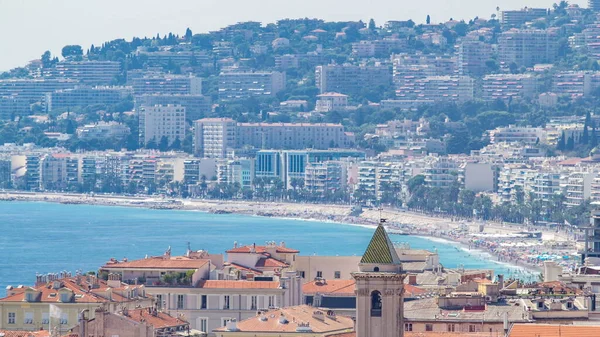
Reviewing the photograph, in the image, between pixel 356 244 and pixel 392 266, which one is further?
pixel 356 244

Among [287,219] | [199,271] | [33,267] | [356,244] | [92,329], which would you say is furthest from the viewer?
[287,219]

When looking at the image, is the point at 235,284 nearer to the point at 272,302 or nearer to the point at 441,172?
the point at 272,302

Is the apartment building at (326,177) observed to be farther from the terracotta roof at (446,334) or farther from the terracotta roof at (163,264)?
the terracotta roof at (446,334)

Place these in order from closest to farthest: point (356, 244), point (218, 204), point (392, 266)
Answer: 1. point (392, 266)
2. point (356, 244)
3. point (218, 204)

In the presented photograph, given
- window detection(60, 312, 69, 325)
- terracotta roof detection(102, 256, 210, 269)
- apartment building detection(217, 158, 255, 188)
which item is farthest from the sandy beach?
window detection(60, 312, 69, 325)

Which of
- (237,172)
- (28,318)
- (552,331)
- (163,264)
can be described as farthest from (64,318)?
(237,172)

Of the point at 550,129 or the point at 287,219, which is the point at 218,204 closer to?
the point at 287,219

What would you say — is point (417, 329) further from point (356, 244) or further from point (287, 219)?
point (287, 219)

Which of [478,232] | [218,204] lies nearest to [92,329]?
[478,232]

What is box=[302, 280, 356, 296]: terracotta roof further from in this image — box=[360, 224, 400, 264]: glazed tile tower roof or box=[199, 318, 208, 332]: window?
box=[360, 224, 400, 264]: glazed tile tower roof
